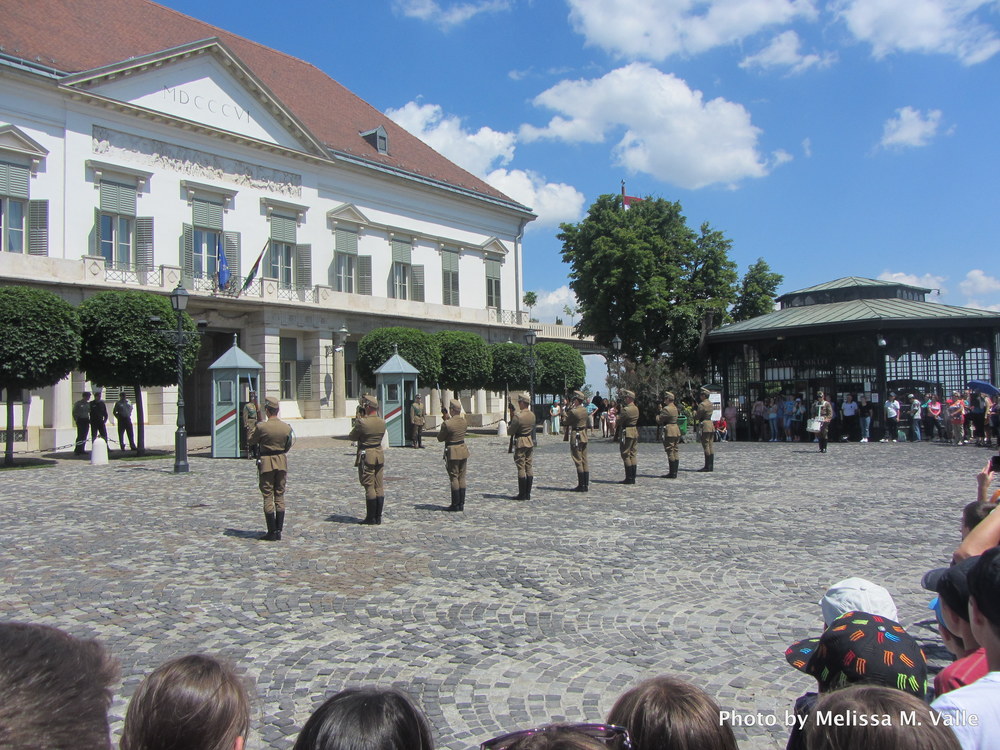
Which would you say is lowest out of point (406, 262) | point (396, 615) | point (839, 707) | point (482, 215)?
point (396, 615)

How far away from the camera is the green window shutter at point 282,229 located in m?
33.7

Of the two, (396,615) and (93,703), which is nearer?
(93,703)

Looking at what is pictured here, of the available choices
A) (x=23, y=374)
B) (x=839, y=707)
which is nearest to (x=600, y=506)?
(x=839, y=707)

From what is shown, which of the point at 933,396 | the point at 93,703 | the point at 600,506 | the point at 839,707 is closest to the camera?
the point at 93,703

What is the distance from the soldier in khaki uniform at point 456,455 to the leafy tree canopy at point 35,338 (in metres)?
12.9

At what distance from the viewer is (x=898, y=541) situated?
879 centimetres

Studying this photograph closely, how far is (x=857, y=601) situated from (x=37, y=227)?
95.7 feet

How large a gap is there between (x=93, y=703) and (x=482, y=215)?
43.5 m

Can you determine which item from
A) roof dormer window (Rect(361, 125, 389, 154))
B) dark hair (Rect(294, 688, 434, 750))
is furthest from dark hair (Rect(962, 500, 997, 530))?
roof dormer window (Rect(361, 125, 389, 154))

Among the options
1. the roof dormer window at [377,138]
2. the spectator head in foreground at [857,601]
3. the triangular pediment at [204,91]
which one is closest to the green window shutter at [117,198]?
the triangular pediment at [204,91]

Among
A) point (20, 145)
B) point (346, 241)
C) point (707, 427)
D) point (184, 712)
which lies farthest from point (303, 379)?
point (184, 712)

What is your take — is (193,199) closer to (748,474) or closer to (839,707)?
(748,474)

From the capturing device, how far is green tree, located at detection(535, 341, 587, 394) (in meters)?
37.4

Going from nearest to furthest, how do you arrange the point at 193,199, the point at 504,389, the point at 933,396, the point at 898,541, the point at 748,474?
the point at 898,541 < the point at 748,474 < the point at 933,396 < the point at 193,199 < the point at 504,389
